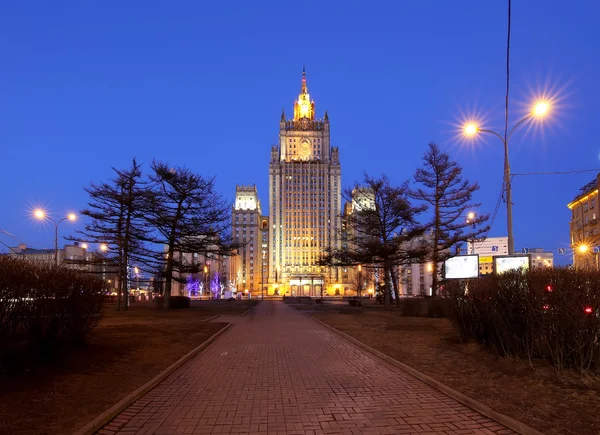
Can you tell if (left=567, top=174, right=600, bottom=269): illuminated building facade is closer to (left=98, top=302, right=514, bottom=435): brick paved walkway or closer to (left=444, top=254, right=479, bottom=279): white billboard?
(left=444, top=254, right=479, bottom=279): white billboard

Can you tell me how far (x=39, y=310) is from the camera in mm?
8805

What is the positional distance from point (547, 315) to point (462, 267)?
16624 mm

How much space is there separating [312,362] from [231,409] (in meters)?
4.61

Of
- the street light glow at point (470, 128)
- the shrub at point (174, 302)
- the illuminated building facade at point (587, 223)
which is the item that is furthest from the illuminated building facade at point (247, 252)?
the street light glow at point (470, 128)

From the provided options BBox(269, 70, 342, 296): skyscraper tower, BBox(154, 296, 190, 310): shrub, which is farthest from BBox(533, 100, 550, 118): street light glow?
BBox(269, 70, 342, 296): skyscraper tower

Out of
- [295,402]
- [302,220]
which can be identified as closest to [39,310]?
[295,402]

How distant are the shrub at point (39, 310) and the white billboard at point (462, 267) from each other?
18.7 m

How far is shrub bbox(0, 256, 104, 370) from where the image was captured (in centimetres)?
786

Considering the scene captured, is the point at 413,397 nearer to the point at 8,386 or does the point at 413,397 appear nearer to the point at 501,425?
the point at 501,425

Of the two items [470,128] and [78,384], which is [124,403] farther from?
[470,128]

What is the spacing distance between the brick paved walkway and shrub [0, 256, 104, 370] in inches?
91.5

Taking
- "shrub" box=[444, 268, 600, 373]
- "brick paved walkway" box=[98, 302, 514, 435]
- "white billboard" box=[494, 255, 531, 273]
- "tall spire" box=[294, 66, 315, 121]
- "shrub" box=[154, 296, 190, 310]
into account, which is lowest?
"shrub" box=[154, 296, 190, 310]

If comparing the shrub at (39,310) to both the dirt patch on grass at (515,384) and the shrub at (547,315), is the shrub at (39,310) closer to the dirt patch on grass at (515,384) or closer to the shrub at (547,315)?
the dirt patch on grass at (515,384)

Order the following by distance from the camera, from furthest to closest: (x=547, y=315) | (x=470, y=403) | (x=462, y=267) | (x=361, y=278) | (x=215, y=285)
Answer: (x=215, y=285), (x=361, y=278), (x=462, y=267), (x=547, y=315), (x=470, y=403)
